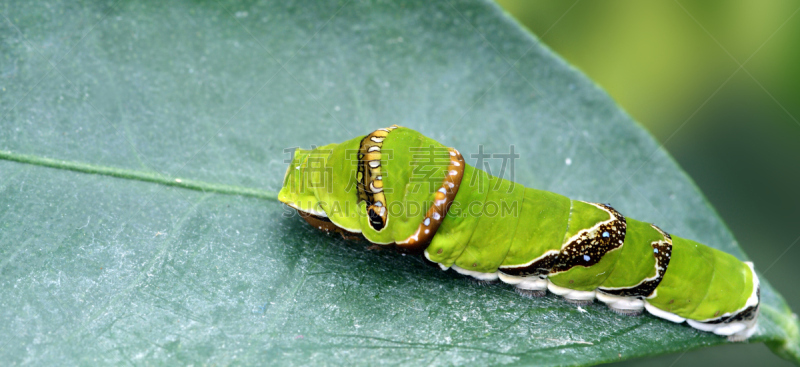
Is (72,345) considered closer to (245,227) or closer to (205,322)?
(205,322)

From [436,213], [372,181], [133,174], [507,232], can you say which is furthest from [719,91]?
[133,174]

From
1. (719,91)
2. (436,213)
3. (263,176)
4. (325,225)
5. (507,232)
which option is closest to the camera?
(436,213)

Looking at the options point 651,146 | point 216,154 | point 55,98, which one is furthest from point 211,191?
point 651,146

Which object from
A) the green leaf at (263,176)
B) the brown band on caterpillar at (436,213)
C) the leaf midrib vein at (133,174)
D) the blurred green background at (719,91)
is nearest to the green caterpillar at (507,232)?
the brown band on caterpillar at (436,213)

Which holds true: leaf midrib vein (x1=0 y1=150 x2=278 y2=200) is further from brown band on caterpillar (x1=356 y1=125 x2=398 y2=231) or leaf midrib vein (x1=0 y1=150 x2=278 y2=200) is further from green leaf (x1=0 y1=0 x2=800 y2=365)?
brown band on caterpillar (x1=356 y1=125 x2=398 y2=231)

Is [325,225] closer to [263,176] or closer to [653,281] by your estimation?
[263,176]

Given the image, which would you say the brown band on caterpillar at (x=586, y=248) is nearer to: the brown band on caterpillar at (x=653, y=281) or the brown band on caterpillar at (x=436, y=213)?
the brown band on caterpillar at (x=653, y=281)
